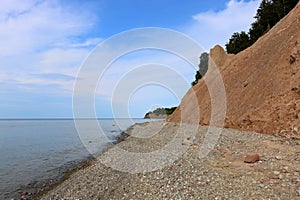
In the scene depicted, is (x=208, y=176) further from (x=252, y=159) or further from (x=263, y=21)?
(x=263, y=21)

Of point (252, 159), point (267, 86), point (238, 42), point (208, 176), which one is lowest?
point (208, 176)

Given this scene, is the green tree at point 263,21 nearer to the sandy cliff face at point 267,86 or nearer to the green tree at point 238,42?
the green tree at point 238,42

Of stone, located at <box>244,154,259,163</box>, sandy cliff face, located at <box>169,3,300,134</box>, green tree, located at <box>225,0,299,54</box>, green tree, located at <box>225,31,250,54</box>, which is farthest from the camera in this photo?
green tree, located at <box>225,31,250,54</box>

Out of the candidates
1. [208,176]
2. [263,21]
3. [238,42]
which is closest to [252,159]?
[208,176]

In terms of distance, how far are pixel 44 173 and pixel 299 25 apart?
910 inches

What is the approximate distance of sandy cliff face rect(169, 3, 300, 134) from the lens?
14.9 m

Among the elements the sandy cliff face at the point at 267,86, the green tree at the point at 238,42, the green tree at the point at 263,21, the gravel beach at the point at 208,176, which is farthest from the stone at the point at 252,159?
the green tree at the point at 238,42

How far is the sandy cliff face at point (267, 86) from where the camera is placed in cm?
1485

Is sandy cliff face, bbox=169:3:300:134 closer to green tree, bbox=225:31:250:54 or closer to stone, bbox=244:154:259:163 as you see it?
stone, bbox=244:154:259:163

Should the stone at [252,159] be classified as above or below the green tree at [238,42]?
below

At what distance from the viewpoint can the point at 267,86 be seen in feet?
58.0

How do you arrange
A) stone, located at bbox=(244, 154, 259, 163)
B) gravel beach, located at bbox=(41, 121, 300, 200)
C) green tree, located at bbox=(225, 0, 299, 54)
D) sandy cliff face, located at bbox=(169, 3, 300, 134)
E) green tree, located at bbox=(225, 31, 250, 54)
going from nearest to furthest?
gravel beach, located at bbox=(41, 121, 300, 200)
stone, located at bbox=(244, 154, 259, 163)
sandy cliff face, located at bbox=(169, 3, 300, 134)
green tree, located at bbox=(225, 0, 299, 54)
green tree, located at bbox=(225, 31, 250, 54)

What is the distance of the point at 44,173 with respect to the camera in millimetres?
16828

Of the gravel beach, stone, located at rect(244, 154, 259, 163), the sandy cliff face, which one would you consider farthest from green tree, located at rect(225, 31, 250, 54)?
stone, located at rect(244, 154, 259, 163)
